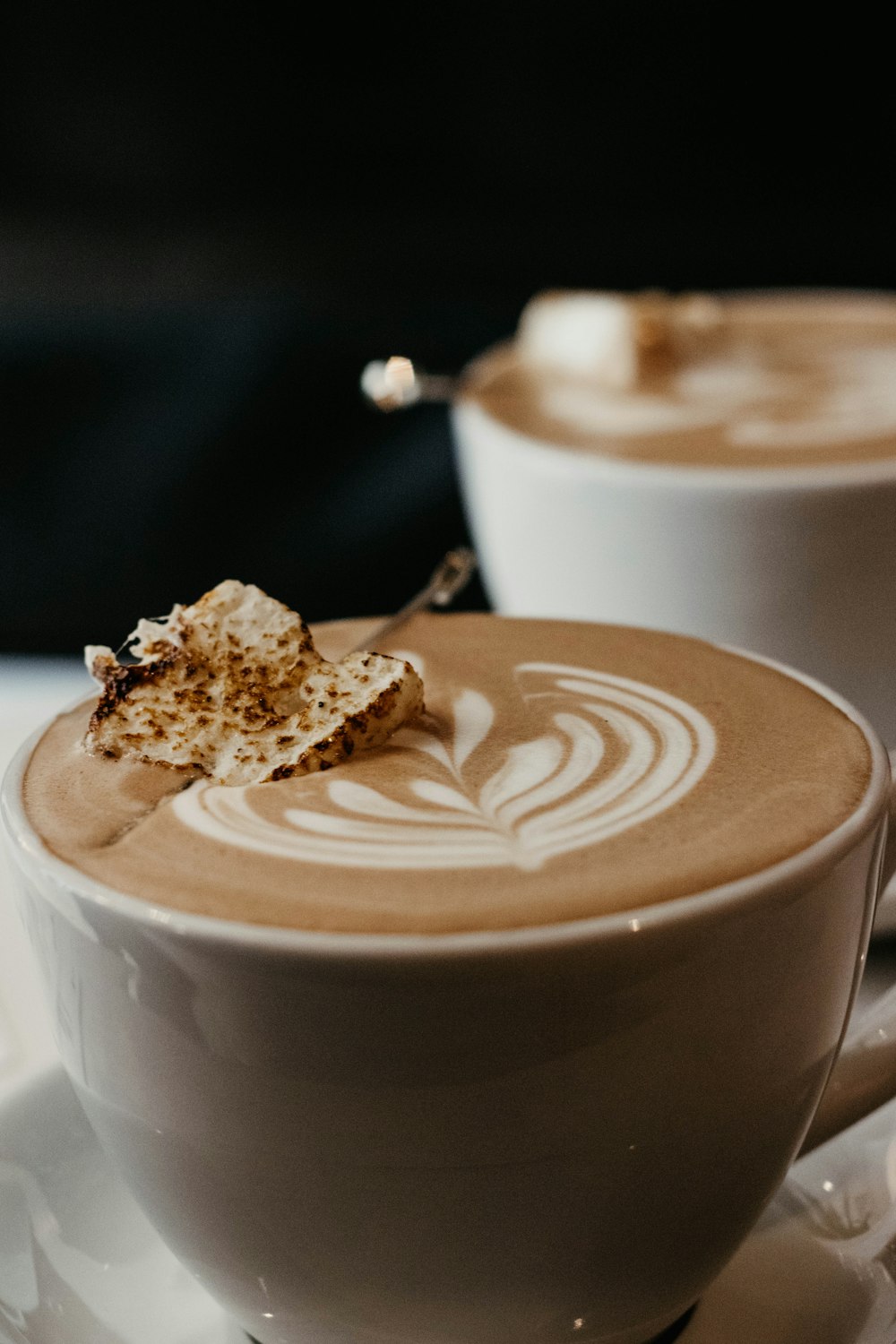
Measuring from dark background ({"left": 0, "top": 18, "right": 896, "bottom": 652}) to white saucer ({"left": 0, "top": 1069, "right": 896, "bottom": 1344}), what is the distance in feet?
4.35

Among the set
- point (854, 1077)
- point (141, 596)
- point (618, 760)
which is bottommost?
point (141, 596)

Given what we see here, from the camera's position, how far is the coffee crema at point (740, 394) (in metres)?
1.07

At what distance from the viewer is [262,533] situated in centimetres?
168

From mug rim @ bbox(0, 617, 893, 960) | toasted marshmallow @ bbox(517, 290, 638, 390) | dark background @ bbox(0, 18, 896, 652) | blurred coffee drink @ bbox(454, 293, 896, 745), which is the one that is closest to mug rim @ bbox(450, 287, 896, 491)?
blurred coffee drink @ bbox(454, 293, 896, 745)

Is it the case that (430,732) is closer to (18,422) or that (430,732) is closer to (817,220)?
(18,422)

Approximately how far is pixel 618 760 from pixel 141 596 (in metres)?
1.13

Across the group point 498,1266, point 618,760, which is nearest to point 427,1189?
point 498,1266

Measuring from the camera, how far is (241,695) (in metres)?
0.60

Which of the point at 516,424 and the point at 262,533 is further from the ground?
the point at 516,424

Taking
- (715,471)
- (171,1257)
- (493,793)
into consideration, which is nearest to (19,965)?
(171,1257)

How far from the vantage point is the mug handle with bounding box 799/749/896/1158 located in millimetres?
614

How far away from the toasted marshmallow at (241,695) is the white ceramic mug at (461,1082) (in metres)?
0.07

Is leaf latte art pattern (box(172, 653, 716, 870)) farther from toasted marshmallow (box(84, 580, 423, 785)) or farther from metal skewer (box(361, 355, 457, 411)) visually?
metal skewer (box(361, 355, 457, 411))

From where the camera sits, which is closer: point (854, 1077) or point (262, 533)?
point (854, 1077)
